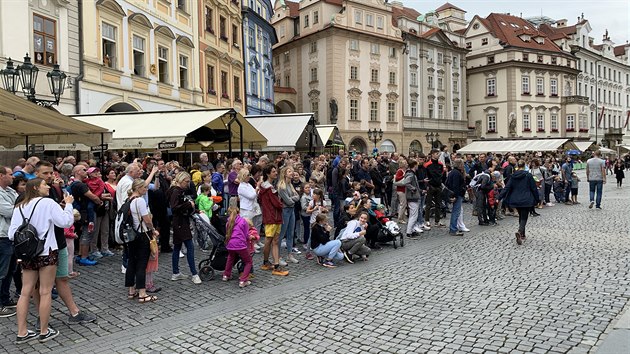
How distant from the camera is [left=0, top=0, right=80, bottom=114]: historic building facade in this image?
15375 millimetres

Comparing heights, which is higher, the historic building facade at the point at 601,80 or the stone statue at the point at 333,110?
the historic building facade at the point at 601,80

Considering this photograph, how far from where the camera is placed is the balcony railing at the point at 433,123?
54.0 meters

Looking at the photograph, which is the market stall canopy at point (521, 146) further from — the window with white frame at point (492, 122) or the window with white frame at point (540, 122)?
the window with white frame at point (540, 122)

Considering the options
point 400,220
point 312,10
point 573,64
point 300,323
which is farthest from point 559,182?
point 573,64

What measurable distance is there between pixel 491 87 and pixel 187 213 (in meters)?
63.3

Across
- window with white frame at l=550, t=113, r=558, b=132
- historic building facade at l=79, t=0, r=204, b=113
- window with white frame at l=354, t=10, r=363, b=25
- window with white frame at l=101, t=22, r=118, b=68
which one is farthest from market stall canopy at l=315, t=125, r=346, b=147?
window with white frame at l=550, t=113, r=558, b=132

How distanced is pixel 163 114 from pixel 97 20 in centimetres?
623

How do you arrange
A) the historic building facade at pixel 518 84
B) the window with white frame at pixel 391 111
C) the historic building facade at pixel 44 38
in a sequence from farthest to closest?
the historic building facade at pixel 518 84
the window with white frame at pixel 391 111
the historic building facade at pixel 44 38

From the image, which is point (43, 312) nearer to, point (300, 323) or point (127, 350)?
point (127, 350)

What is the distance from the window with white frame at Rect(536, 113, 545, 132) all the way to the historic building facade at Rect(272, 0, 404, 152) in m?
23.8

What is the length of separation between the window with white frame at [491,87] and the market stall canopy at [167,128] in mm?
53417

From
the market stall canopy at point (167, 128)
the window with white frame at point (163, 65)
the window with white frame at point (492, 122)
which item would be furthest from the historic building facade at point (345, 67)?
the market stall canopy at point (167, 128)

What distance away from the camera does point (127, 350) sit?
516cm

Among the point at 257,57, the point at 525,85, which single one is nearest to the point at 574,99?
the point at 525,85
